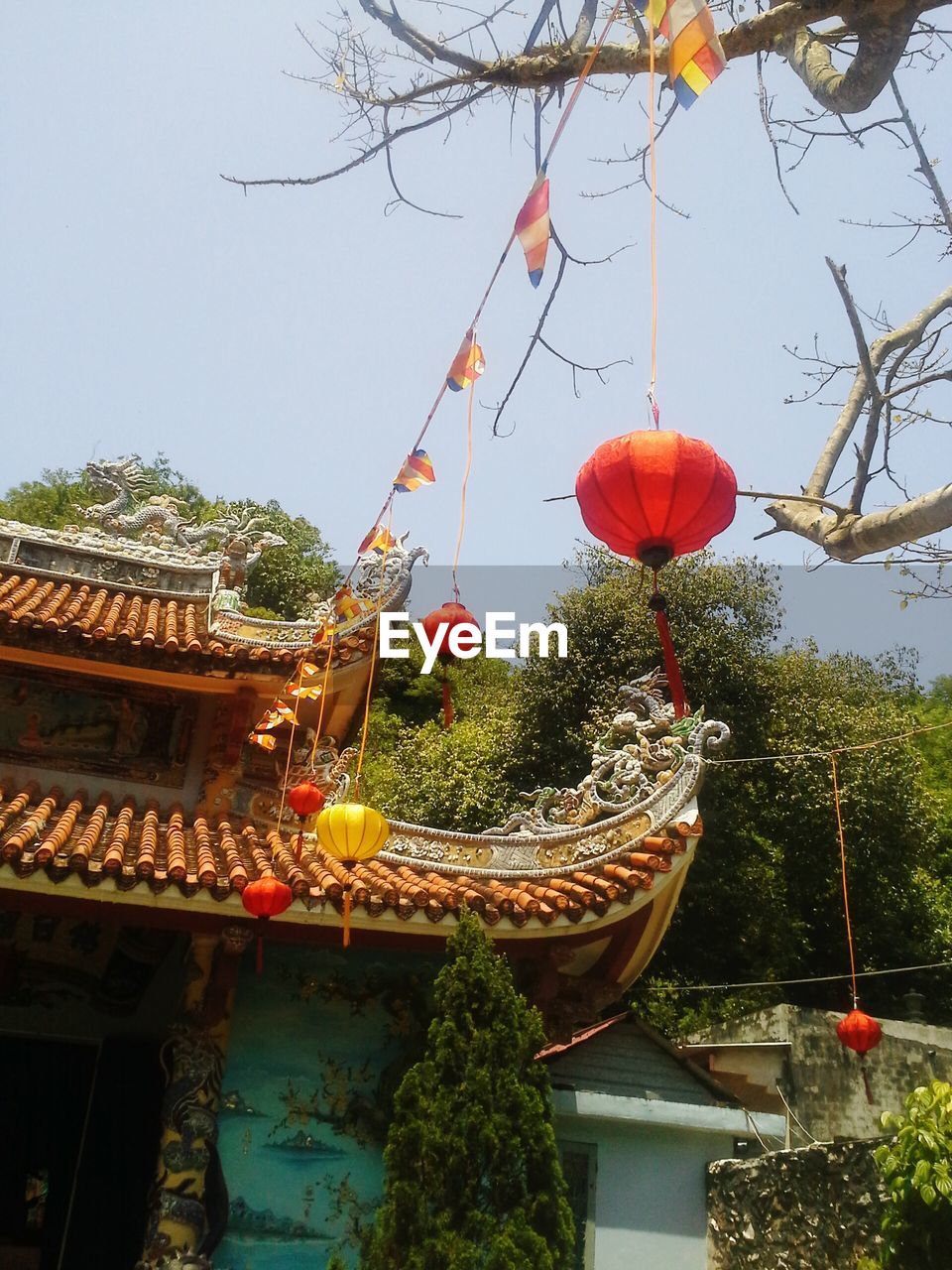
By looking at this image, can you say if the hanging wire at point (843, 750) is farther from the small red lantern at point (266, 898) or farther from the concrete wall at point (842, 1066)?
the concrete wall at point (842, 1066)

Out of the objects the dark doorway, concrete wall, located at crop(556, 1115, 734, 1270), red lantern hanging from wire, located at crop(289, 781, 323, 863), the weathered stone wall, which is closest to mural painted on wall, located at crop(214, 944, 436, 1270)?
red lantern hanging from wire, located at crop(289, 781, 323, 863)

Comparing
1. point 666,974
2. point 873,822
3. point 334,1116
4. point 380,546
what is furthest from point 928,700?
point 334,1116

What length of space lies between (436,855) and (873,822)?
9.61 m

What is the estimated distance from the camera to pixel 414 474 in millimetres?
5691

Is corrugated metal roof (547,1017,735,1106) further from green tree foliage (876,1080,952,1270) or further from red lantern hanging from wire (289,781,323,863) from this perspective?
red lantern hanging from wire (289,781,323,863)

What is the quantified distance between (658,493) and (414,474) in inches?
71.3

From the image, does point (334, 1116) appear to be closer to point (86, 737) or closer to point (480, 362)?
point (86, 737)

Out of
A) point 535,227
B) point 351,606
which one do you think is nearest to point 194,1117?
point 351,606

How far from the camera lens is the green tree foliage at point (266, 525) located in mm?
22906

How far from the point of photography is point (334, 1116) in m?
5.89

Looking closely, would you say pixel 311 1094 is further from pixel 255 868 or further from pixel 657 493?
pixel 657 493

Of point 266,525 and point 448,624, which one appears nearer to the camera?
point 448,624

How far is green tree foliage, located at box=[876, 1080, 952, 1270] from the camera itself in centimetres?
486

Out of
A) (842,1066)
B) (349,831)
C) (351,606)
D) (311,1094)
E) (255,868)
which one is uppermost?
(351,606)
